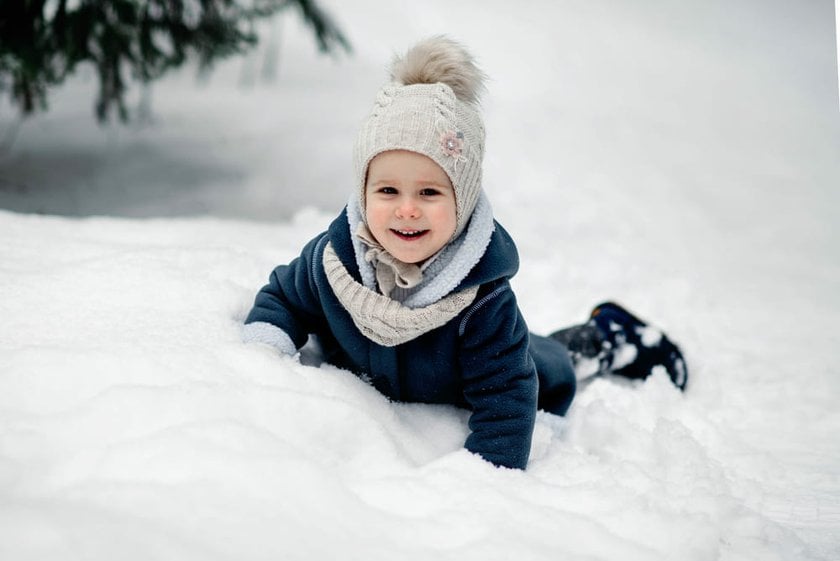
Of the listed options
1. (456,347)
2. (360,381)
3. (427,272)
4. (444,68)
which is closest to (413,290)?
(427,272)

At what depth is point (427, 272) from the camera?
1.58 metres

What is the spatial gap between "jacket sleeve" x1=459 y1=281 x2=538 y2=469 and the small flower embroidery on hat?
1.04 ft

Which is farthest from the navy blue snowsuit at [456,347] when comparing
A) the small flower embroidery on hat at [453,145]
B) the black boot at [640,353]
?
the black boot at [640,353]

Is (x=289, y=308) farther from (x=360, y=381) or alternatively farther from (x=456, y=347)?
(x=456, y=347)

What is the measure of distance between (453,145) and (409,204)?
0.16 meters

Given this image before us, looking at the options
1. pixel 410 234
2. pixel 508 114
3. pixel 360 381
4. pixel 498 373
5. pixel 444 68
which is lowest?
pixel 360 381

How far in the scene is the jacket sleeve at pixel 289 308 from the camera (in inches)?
67.1

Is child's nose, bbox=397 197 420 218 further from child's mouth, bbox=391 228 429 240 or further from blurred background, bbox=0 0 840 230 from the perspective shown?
blurred background, bbox=0 0 840 230

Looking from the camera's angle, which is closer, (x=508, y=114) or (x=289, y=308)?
(x=289, y=308)

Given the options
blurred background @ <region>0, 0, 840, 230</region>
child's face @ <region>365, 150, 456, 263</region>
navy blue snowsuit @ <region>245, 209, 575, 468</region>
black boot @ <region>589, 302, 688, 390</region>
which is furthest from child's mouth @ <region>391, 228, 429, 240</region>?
blurred background @ <region>0, 0, 840, 230</region>

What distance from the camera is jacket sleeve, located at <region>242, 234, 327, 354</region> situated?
1.70m

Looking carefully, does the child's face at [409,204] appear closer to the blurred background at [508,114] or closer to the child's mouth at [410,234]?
the child's mouth at [410,234]

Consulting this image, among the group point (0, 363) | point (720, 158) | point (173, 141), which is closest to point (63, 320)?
point (0, 363)

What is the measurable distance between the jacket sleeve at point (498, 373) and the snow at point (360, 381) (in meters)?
0.11
